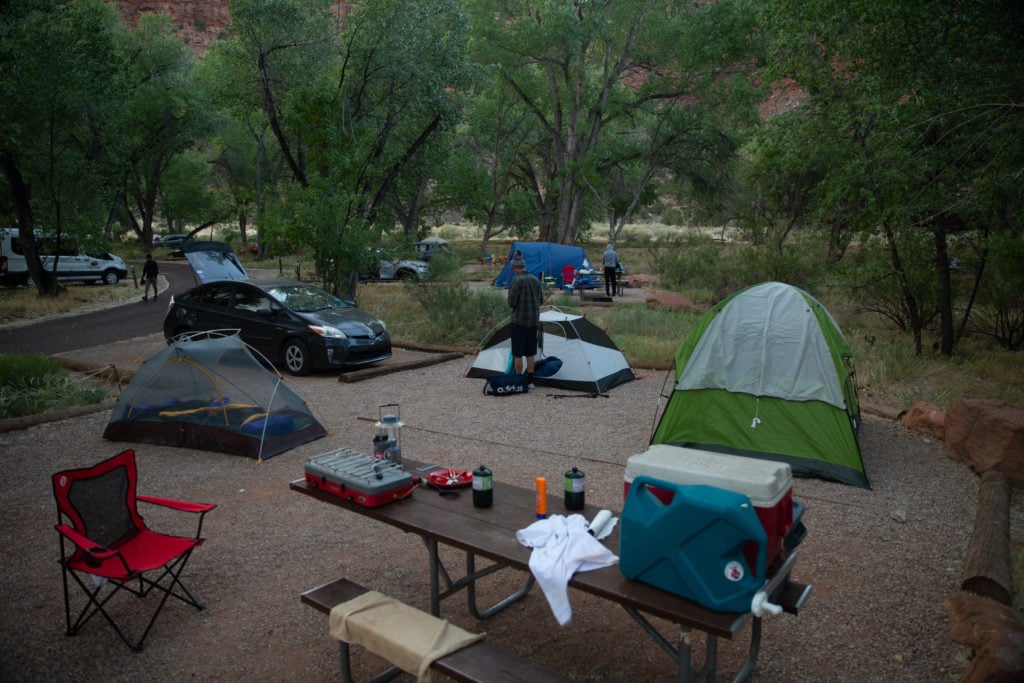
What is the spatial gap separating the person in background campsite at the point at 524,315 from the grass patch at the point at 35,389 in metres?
5.54

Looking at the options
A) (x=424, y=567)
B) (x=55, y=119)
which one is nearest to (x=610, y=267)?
(x=55, y=119)

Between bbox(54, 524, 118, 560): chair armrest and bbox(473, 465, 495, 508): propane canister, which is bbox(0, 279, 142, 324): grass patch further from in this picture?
bbox(473, 465, 495, 508): propane canister

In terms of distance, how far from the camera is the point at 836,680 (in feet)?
12.2

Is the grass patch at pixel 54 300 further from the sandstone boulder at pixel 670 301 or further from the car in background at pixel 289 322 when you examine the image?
the sandstone boulder at pixel 670 301

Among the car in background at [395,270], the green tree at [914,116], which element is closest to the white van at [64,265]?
the car in background at [395,270]

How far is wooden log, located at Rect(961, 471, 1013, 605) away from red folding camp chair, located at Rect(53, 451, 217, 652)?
15.5 ft

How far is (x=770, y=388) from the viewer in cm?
689

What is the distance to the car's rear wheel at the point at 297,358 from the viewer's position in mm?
10984

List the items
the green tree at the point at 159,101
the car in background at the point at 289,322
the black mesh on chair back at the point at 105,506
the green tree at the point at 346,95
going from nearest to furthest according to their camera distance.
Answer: the black mesh on chair back at the point at 105,506 → the car in background at the point at 289,322 → the green tree at the point at 346,95 → the green tree at the point at 159,101

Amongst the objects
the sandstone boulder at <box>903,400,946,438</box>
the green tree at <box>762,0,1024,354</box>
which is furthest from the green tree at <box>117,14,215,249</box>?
the sandstone boulder at <box>903,400,946,438</box>

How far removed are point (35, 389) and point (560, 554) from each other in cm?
874

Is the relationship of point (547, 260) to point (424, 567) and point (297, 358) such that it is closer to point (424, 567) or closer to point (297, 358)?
point (297, 358)

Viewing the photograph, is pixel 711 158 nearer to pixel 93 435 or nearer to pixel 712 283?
pixel 712 283

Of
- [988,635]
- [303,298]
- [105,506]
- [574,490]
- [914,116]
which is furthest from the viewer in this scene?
[303,298]
